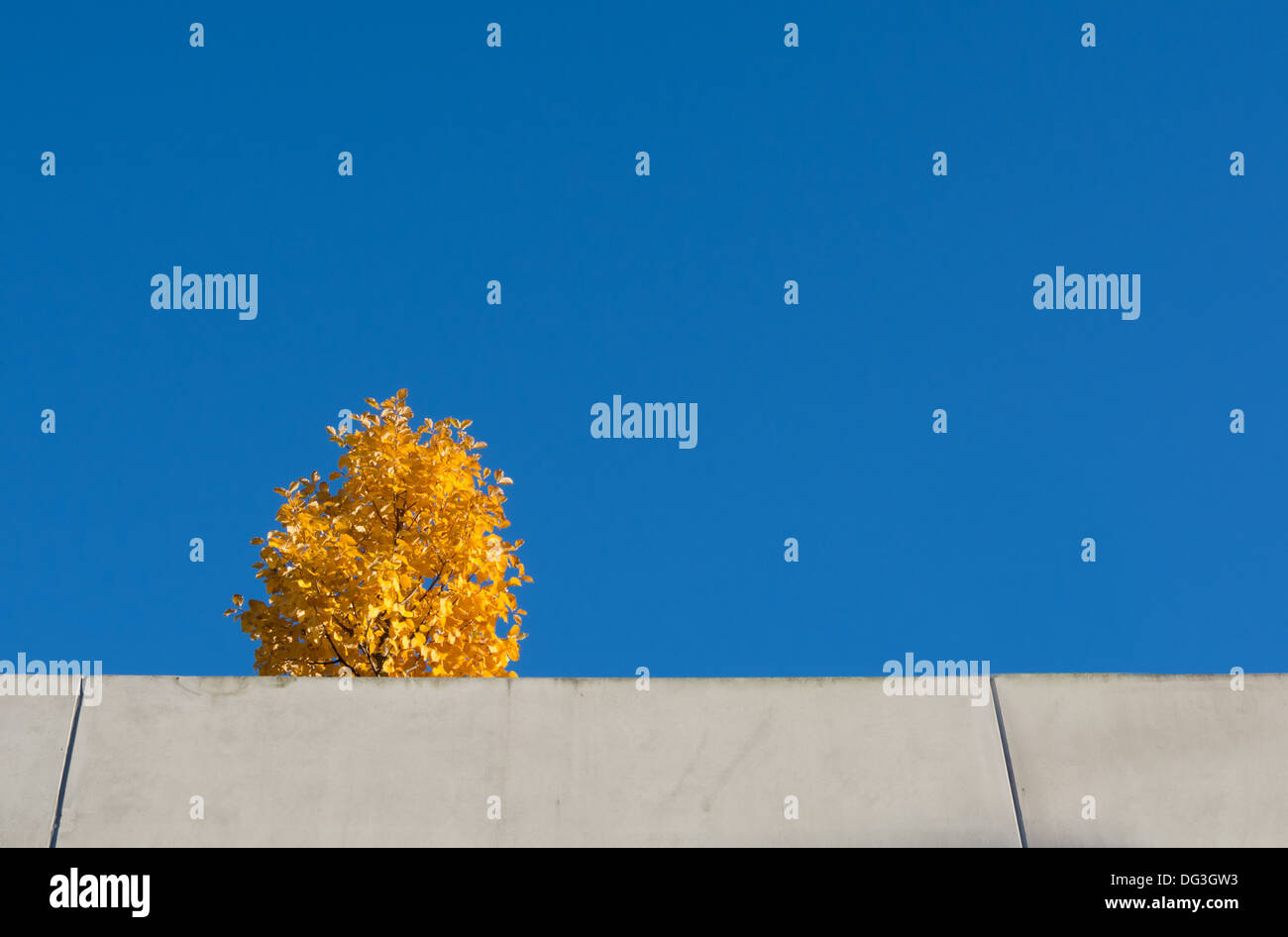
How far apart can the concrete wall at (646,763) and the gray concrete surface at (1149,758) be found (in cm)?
1

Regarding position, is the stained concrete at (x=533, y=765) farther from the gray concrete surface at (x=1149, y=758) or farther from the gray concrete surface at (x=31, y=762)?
the gray concrete surface at (x=1149, y=758)

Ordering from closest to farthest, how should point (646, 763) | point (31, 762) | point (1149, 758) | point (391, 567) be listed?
point (31, 762)
point (646, 763)
point (1149, 758)
point (391, 567)

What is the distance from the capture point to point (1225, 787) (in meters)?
8.30

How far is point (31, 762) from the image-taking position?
26.8ft

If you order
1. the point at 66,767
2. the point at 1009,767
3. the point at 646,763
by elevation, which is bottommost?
the point at 1009,767

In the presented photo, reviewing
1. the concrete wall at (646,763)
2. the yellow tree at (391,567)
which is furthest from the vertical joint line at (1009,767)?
the yellow tree at (391,567)

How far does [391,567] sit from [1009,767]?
582 cm

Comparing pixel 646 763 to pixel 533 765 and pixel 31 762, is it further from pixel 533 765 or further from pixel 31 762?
pixel 31 762

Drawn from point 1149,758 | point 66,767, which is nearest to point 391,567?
point 66,767

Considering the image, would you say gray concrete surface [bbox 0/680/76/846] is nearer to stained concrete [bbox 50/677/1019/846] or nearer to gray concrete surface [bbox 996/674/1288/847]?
stained concrete [bbox 50/677/1019/846]

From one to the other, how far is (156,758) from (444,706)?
Result: 182 centimetres

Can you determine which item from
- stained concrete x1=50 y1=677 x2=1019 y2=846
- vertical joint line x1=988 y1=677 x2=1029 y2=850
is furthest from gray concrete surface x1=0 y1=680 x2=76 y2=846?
vertical joint line x1=988 y1=677 x2=1029 y2=850
